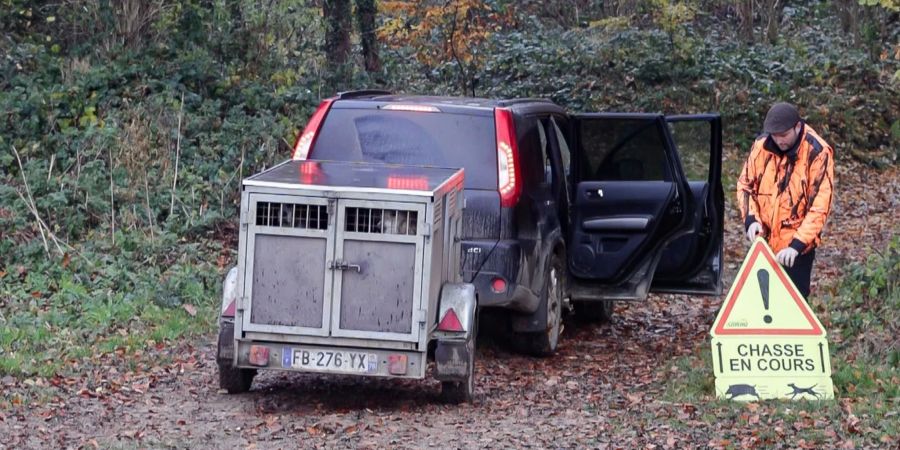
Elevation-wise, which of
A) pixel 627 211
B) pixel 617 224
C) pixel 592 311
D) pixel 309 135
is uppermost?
pixel 309 135

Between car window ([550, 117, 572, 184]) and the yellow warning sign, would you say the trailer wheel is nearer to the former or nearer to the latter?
the yellow warning sign

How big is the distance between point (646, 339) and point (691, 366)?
2078mm

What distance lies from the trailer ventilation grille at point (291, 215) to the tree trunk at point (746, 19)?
20786mm

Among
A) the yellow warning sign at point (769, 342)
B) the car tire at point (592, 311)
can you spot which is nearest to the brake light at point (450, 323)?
the yellow warning sign at point (769, 342)

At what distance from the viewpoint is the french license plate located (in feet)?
25.5

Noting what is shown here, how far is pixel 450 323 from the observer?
809cm

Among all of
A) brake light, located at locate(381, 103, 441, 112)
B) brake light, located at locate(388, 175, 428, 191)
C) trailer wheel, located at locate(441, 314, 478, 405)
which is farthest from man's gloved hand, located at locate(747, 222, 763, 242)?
brake light, located at locate(381, 103, 441, 112)

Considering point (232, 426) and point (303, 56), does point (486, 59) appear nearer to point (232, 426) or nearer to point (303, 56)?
point (303, 56)

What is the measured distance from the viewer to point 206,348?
10.2 m

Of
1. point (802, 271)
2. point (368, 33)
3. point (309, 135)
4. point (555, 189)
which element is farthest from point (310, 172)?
point (368, 33)

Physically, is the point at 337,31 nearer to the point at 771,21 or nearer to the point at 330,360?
the point at 771,21

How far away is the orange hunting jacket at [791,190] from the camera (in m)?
8.24

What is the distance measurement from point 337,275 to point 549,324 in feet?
9.13

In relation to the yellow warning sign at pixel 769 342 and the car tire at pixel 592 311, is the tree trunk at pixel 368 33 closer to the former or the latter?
the car tire at pixel 592 311
